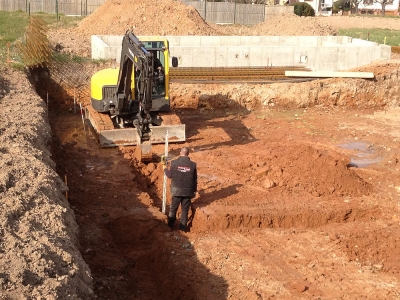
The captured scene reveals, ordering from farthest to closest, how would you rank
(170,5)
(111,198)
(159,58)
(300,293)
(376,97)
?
(170,5)
(376,97)
(159,58)
(111,198)
(300,293)

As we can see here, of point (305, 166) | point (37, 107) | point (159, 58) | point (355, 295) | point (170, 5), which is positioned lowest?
point (355, 295)

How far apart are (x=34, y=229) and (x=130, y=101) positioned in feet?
30.7

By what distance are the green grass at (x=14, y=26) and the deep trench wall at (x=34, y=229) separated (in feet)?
35.5

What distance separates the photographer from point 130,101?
15945 mm

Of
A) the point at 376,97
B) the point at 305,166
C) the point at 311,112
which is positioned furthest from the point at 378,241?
the point at 376,97

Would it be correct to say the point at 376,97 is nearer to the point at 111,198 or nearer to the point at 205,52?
the point at 205,52

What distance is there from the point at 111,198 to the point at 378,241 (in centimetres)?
557

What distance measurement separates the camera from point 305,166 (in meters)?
13.0

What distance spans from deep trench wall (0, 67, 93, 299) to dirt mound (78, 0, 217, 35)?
21158 millimetres

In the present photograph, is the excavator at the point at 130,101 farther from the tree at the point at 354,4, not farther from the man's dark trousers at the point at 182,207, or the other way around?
the tree at the point at 354,4

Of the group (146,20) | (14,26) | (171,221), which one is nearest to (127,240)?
(171,221)

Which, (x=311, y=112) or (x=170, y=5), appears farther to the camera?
(x=170, y=5)

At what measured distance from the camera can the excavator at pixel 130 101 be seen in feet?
48.9

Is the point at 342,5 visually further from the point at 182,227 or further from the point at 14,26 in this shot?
the point at 182,227
